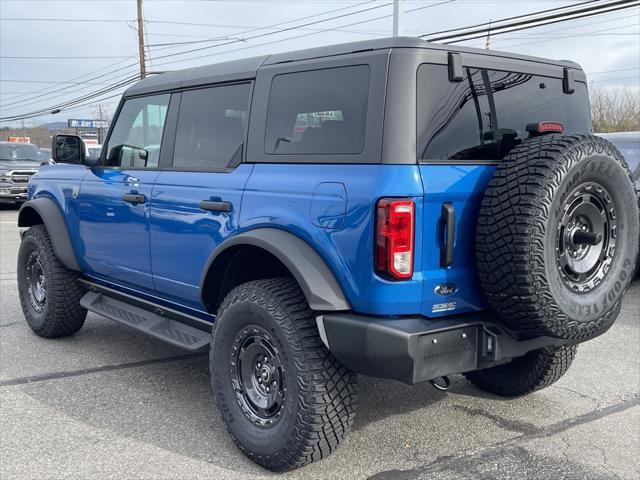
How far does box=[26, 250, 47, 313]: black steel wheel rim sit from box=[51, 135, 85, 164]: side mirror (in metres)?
0.94

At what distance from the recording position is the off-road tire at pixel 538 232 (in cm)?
285

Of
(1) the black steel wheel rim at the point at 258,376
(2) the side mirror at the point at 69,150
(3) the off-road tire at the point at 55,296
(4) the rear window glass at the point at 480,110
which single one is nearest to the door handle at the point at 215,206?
(1) the black steel wheel rim at the point at 258,376

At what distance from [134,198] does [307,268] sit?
1761 mm

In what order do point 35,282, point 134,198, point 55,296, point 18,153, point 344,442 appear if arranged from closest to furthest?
point 344,442, point 134,198, point 55,296, point 35,282, point 18,153

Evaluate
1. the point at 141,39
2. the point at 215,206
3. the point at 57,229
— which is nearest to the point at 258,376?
the point at 215,206

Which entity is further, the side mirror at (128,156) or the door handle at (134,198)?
the side mirror at (128,156)

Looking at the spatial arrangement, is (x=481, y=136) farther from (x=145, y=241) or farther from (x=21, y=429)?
(x=21, y=429)

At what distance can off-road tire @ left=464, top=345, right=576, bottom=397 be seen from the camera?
13.3 feet

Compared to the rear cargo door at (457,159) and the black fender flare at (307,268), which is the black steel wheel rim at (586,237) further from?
the black fender flare at (307,268)

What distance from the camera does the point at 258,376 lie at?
3473mm

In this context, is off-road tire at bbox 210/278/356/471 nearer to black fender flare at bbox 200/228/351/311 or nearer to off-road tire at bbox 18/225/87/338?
black fender flare at bbox 200/228/351/311

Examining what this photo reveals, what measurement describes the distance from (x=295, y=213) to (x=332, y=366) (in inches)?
29.0

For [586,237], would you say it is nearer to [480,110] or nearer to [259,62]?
[480,110]

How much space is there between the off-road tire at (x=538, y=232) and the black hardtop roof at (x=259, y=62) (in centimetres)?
65
